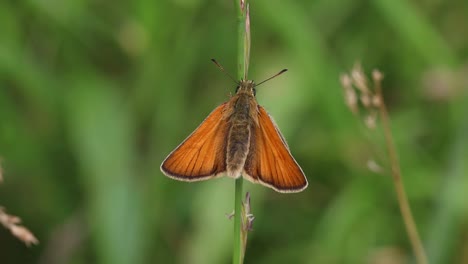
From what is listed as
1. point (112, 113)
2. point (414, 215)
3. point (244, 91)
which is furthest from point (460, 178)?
point (112, 113)

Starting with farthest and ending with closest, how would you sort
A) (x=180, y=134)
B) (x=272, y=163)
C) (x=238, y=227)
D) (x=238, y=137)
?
(x=180, y=134)
(x=238, y=137)
(x=272, y=163)
(x=238, y=227)

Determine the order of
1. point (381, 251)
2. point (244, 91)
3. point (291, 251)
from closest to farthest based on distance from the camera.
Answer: point (244, 91), point (381, 251), point (291, 251)

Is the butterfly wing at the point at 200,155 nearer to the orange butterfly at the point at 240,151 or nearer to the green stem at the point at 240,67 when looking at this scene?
the orange butterfly at the point at 240,151

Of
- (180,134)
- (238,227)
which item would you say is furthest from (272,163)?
(180,134)

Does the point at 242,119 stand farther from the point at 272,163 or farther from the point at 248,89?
the point at 272,163

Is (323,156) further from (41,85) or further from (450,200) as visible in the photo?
(41,85)
